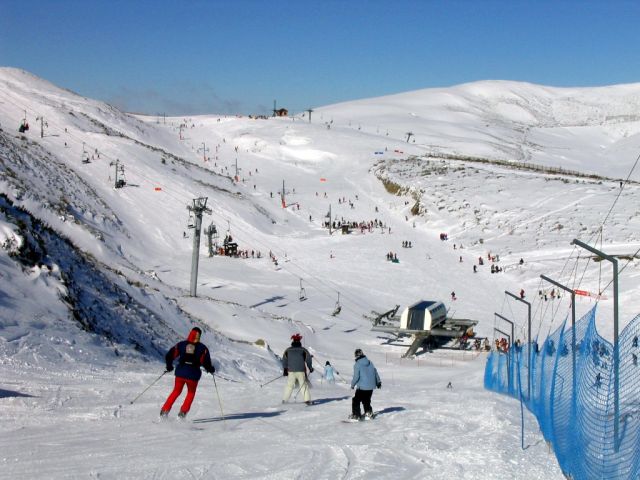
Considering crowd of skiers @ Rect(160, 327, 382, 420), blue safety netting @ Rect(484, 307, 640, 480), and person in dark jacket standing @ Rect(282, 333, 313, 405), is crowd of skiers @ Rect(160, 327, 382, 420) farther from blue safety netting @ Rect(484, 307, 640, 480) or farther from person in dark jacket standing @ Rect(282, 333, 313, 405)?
blue safety netting @ Rect(484, 307, 640, 480)

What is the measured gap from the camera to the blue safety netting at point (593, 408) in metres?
7.24

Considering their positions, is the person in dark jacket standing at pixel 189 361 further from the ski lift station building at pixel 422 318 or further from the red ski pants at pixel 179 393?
the ski lift station building at pixel 422 318

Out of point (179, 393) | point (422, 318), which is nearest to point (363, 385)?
point (179, 393)

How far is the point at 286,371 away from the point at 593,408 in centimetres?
519

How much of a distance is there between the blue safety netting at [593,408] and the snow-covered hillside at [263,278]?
488mm

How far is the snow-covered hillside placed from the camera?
28.0ft

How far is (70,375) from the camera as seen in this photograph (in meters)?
11.6

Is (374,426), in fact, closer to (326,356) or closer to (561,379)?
(561,379)

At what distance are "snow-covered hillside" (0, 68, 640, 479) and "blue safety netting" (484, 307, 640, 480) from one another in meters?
0.49

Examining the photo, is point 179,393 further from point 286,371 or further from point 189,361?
point 286,371

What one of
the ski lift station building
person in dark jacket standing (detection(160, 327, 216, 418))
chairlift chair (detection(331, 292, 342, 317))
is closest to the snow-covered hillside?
chairlift chair (detection(331, 292, 342, 317))

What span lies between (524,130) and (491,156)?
2128 inches

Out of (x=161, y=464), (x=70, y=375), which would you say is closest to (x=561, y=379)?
(x=161, y=464)

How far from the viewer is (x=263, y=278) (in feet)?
145
